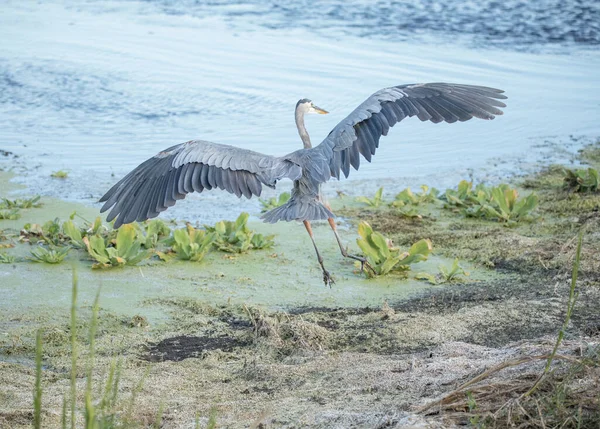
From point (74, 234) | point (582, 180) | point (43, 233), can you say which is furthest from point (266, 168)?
→ point (582, 180)

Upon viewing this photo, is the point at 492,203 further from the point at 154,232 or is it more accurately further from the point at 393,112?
the point at 154,232

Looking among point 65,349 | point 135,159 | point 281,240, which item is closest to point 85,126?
point 135,159

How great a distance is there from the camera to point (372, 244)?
614 centimetres

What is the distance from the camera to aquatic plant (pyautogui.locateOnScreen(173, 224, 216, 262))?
20.8 feet

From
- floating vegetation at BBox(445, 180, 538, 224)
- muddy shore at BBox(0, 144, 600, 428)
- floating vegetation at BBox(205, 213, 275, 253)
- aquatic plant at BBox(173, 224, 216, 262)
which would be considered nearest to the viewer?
muddy shore at BBox(0, 144, 600, 428)

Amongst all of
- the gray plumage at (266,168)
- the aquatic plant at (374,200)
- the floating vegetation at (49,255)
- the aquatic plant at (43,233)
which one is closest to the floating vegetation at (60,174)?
the aquatic plant at (43,233)

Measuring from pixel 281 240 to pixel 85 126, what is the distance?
Answer: 14.1 ft

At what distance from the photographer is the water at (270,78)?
933 cm

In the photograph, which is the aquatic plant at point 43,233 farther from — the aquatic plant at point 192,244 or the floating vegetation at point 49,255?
the aquatic plant at point 192,244

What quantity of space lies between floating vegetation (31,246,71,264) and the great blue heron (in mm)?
1109

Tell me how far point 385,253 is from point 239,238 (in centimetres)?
118

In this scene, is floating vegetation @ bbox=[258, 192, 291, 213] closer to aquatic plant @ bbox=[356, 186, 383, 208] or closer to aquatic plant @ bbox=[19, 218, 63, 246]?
aquatic plant @ bbox=[356, 186, 383, 208]

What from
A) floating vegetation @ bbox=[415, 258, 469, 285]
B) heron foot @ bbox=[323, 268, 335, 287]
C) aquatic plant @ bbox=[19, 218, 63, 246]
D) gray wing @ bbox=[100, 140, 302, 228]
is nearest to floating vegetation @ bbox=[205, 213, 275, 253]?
heron foot @ bbox=[323, 268, 335, 287]

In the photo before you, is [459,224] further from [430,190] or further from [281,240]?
[281,240]
